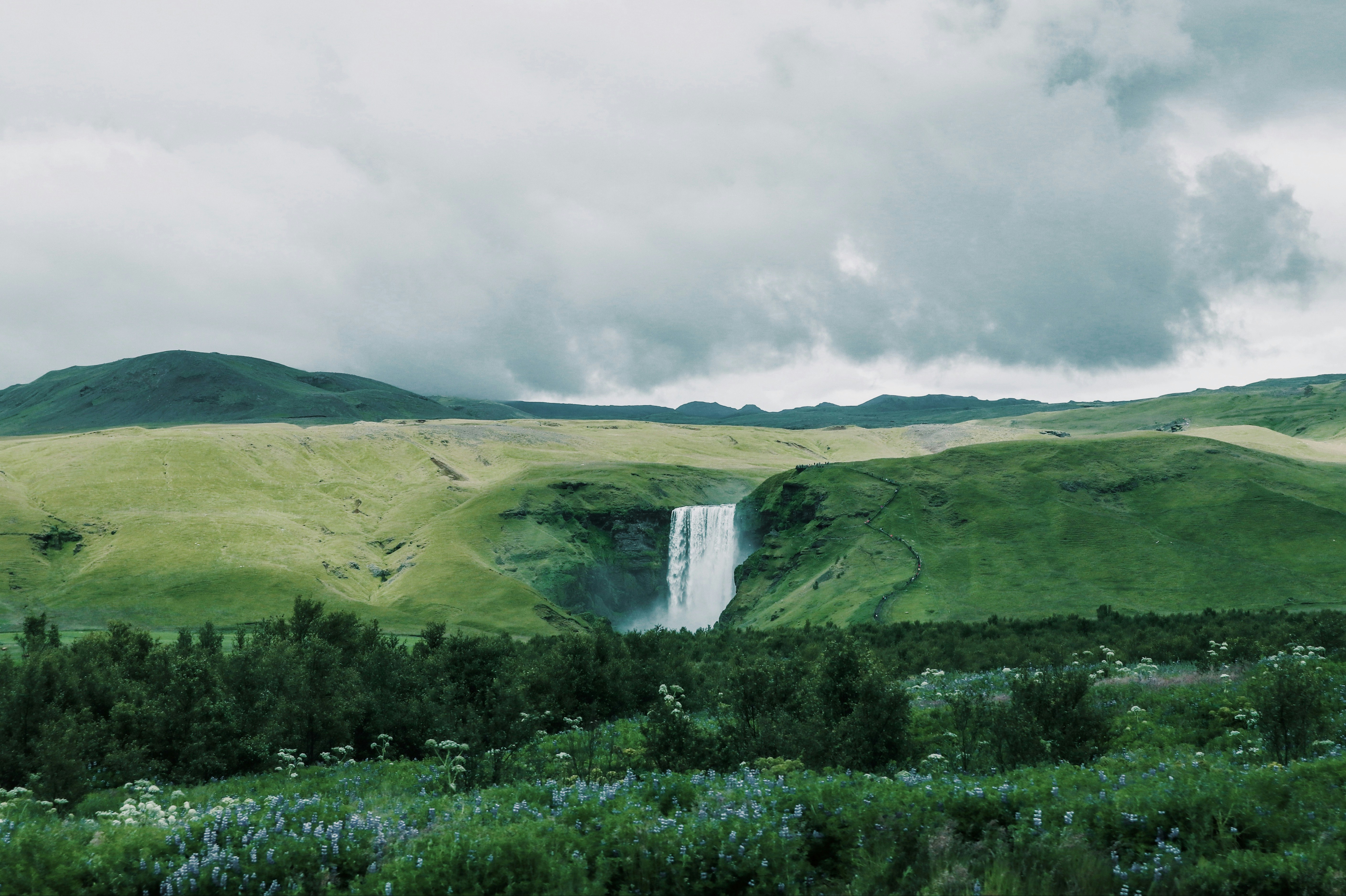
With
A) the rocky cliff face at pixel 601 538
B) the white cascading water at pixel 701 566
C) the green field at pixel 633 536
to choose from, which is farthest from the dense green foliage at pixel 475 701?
the rocky cliff face at pixel 601 538

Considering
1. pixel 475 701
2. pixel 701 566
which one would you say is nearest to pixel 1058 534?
pixel 701 566

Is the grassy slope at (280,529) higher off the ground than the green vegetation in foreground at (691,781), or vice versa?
the green vegetation in foreground at (691,781)

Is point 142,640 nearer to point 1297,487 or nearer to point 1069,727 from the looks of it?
point 1069,727

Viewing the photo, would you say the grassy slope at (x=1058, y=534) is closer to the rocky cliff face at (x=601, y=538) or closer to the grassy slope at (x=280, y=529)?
the rocky cliff face at (x=601, y=538)

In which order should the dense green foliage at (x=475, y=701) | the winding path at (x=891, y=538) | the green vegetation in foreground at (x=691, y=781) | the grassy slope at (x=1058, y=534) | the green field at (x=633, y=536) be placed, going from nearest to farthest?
the green vegetation in foreground at (x=691, y=781) < the dense green foliage at (x=475, y=701) < the grassy slope at (x=1058, y=534) < the winding path at (x=891, y=538) < the green field at (x=633, y=536)

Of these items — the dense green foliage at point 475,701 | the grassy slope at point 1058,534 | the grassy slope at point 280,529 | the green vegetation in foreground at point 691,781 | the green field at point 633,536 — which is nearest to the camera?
the green vegetation in foreground at point 691,781

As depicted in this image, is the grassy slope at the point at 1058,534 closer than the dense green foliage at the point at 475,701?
No

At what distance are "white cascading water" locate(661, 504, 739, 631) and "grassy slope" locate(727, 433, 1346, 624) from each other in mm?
9648

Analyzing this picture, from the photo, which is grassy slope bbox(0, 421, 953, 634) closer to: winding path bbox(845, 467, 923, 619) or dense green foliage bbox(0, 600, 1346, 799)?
winding path bbox(845, 467, 923, 619)

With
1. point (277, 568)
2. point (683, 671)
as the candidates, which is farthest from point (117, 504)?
point (683, 671)

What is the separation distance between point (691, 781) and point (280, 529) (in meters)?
144

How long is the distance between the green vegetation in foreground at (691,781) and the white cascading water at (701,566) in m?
82.8

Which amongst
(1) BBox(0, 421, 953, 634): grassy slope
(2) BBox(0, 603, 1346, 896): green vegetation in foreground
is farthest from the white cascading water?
(2) BBox(0, 603, 1346, 896): green vegetation in foreground

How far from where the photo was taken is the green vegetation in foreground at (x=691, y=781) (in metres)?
8.80
